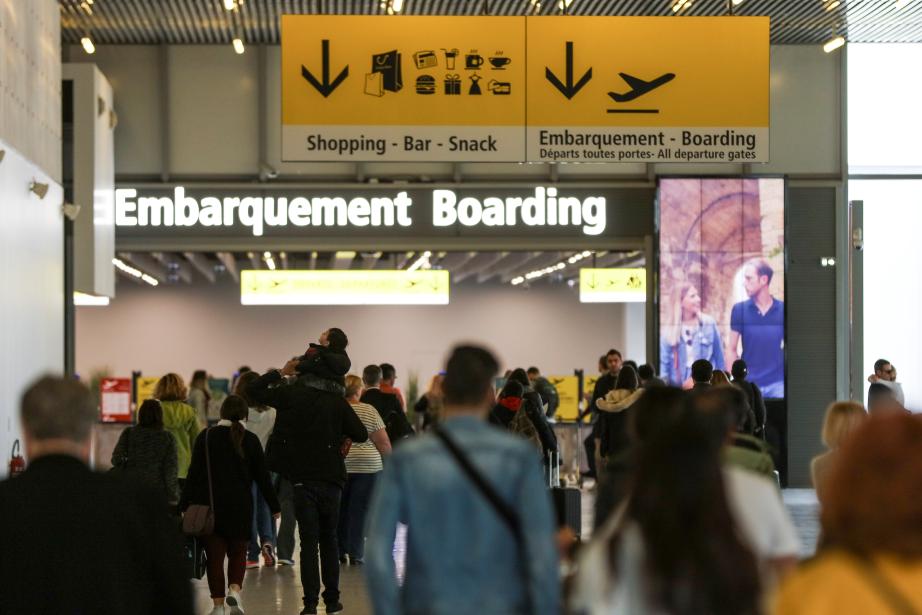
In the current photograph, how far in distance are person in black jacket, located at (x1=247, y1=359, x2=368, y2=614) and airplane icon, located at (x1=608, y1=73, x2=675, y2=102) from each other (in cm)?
384

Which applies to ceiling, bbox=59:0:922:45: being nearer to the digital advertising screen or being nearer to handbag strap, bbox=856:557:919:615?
the digital advertising screen

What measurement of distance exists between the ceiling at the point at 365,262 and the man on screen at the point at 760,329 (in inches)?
319

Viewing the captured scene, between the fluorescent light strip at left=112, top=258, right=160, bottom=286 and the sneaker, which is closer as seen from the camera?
the sneaker

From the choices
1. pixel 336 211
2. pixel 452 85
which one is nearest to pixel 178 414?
pixel 452 85

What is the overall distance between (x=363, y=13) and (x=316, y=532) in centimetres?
857

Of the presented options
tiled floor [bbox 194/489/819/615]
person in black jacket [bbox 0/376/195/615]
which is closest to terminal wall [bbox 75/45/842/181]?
tiled floor [bbox 194/489/819/615]

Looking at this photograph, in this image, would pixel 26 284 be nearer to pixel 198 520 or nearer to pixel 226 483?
pixel 226 483

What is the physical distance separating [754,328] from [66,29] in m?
8.46

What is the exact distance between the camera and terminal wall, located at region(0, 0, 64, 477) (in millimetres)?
11242

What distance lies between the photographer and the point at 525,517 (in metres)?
3.88

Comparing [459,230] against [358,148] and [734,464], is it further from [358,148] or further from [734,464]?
[734,464]

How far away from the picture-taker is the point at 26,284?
480 inches

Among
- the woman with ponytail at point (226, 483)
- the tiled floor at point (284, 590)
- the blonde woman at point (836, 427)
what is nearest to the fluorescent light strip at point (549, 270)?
the tiled floor at point (284, 590)

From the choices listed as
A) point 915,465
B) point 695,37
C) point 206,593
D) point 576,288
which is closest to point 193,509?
point 206,593
